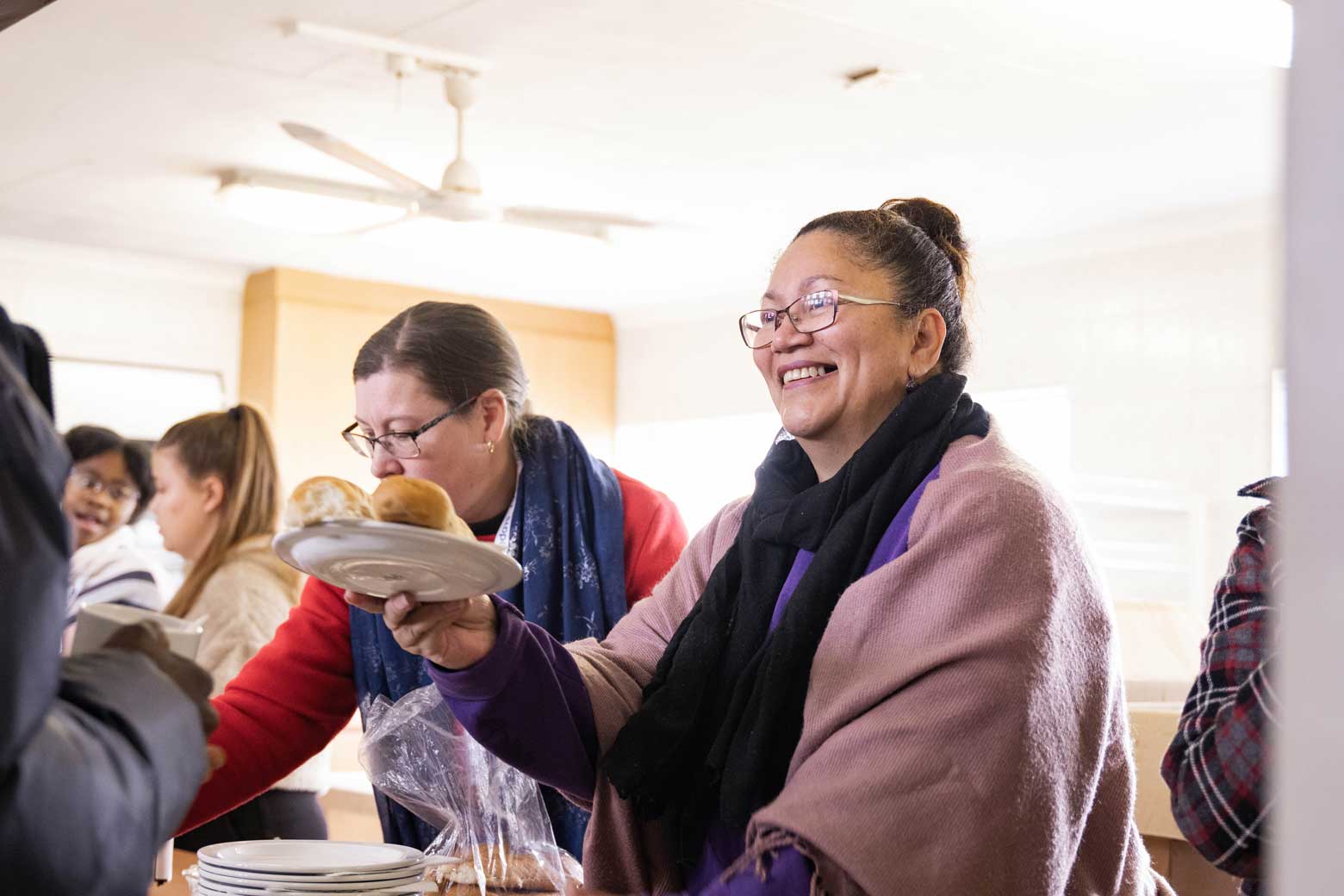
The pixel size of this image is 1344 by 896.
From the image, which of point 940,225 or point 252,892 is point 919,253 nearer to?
point 940,225

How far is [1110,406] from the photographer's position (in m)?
6.44

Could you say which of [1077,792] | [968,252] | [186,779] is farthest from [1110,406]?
[186,779]

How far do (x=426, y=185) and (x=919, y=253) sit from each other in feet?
11.4

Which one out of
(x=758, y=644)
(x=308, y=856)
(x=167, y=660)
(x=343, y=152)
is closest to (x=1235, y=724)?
(x=758, y=644)

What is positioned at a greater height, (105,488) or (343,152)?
(343,152)

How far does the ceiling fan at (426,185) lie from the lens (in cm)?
427

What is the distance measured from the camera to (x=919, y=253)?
70.2 inches

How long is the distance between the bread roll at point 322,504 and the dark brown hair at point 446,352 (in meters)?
0.85

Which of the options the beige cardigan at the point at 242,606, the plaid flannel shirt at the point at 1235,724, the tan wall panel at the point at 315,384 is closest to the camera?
the plaid flannel shirt at the point at 1235,724

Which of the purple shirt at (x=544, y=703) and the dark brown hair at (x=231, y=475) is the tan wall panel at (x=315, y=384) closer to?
the dark brown hair at (x=231, y=475)

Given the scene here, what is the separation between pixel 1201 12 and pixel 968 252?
2324 millimetres

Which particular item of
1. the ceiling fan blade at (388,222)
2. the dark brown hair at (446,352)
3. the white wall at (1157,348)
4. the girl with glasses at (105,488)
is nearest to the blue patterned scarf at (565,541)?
the dark brown hair at (446,352)

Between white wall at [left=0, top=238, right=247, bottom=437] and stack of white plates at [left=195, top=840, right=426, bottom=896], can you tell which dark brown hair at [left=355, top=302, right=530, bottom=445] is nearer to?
stack of white plates at [left=195, top=840, right=426, bottom=896]

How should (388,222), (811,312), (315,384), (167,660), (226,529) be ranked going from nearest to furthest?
(167,660), (811,312), (226,529), (388,222), (315,384)
